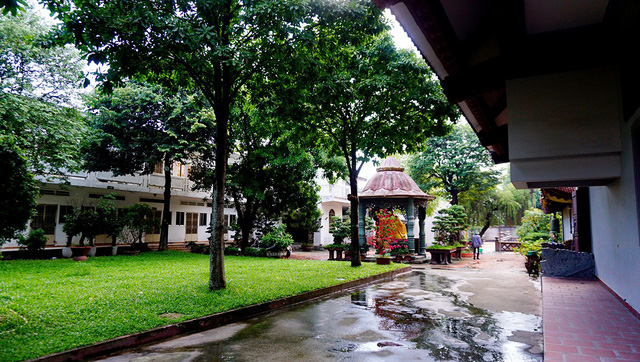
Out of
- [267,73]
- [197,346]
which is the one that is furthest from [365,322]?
[267,73]

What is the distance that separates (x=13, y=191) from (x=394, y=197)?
1613cm

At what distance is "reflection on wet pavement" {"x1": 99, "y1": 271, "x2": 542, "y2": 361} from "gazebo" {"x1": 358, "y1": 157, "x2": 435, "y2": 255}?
426 inches

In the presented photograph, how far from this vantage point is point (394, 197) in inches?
752

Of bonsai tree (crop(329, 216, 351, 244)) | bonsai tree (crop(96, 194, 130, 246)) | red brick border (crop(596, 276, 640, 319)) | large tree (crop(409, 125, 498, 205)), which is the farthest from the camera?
large tree (crop(409, 125, 498, 205))

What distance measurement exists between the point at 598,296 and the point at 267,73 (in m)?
8.25

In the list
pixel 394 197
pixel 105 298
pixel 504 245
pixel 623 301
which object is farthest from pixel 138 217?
pixel 504 245

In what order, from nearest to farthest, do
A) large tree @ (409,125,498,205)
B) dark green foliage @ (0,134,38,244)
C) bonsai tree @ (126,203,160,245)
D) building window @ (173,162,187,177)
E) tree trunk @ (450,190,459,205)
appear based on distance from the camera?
1. dark green foliage @ (0,134,38,244)
2. bonsai tree @ (126,203,160,245)
3. building window @ (173,162,187,177)
4. large tree @ (409,125,498,205)
5. tree trunk @ (450,190,459,205)

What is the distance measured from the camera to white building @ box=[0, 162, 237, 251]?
18656 mm

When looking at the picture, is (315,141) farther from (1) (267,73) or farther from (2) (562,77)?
(2) (562,77)

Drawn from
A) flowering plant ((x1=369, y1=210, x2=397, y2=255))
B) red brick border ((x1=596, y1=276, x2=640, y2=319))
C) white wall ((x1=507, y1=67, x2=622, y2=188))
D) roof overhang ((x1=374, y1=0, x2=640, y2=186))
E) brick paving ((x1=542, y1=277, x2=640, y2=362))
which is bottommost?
brick paving ((x1=542, y1=277, x2=640, y2=362))

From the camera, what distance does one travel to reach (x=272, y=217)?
22.1 metres

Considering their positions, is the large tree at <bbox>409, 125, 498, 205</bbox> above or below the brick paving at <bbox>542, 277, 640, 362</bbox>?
above

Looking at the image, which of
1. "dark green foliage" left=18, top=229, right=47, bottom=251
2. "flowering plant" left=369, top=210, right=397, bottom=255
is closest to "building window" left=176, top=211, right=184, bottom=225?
"dark green foliage" left=18, top=229, right=47, bottom=251

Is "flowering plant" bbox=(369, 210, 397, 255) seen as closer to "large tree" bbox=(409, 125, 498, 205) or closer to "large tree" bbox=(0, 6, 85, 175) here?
"large tree" bbox=(409, 125, 498, 205)
